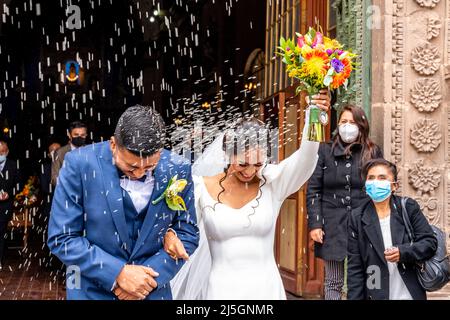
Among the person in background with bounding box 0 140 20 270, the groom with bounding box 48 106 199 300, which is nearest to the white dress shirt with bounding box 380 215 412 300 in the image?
the groom with bounding box 48 106 199 300

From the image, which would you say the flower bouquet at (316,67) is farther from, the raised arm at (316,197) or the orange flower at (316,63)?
the raised arm at (316,197)

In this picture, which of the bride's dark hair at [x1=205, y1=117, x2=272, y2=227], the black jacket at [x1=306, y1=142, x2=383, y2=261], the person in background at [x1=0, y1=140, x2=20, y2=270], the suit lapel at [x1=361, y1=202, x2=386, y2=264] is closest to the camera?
the bride's dark hair at [x1=205, y1=117, x2=272, y2=227]

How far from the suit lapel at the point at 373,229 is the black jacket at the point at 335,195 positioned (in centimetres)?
95

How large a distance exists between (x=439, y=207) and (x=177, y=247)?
175 inches

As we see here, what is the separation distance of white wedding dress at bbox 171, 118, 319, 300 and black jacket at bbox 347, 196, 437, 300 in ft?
2.64

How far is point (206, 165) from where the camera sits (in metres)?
6.15

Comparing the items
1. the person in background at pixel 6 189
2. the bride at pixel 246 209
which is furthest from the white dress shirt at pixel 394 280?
the person in background at pixel 6 189

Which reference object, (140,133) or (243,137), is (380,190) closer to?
(243,137)

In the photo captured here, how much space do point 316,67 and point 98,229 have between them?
6.01 feet

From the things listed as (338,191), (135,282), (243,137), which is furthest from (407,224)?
(135,282)

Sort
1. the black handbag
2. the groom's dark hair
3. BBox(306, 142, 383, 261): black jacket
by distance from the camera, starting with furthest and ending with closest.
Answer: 1. BBox(306, 142, 383, 261): black jacket
2. the black handbag
3. the groom's dark hair

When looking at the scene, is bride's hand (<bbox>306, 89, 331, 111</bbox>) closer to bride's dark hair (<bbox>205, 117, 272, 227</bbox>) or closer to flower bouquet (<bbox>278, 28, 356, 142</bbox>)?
flower bouquet (<bbox>278, 28, 356, 142</bbox>)

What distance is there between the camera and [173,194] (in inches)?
147

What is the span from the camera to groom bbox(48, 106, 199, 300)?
356 cm
